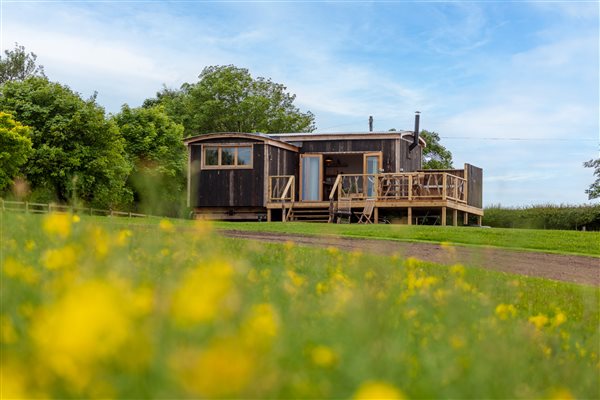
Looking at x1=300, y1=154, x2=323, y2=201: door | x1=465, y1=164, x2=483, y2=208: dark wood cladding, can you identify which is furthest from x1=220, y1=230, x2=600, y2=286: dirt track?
x1=465, y1=164, x2=483, y2=208: dark wood cladding

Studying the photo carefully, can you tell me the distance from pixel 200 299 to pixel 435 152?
40.7m

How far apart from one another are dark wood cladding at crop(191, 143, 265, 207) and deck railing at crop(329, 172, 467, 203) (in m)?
2.62

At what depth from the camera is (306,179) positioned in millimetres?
27078

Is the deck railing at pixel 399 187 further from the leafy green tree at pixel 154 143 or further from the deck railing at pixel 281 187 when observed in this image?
the leafy green tree at pixel 154 143

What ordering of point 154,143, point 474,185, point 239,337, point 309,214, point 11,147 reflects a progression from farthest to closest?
point 154,143 → point 474,185 → point 11,147 → point 309,214 → point 239,337

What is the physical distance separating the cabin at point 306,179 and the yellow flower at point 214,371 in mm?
22370

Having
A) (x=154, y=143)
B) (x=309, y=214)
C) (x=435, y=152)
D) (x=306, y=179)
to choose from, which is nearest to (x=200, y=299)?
(x=309, y=214)

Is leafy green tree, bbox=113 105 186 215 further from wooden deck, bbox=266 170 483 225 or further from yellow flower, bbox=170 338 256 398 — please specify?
yellow flower, bbox=170 338 256 398

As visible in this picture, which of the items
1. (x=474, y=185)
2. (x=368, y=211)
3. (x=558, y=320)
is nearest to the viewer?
(x=558, y=320)

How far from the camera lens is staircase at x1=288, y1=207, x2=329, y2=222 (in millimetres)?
25141

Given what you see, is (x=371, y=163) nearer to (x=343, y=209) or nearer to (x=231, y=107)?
(x=343, y=209)

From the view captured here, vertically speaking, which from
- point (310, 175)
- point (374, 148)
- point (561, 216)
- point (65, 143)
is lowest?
point (561, 216)

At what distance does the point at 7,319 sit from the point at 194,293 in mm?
1862

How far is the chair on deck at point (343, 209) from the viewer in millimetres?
24391
